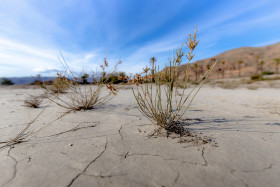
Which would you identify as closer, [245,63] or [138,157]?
[138,157]

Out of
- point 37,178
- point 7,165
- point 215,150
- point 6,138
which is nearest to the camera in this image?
point 37,178

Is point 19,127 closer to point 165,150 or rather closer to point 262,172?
point 165,150

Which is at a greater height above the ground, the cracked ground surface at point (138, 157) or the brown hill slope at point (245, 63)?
the brown hill slope at point (245, 63)

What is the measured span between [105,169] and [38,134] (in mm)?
A: 972

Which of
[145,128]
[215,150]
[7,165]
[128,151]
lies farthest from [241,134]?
[7,165]

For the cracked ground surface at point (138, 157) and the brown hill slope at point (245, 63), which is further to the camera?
the brown hill slope at point (245, 63)

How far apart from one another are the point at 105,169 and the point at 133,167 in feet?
0.58

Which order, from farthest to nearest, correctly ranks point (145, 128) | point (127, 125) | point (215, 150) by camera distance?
point (127, 125) < point (145, 128) < point (215, 150)

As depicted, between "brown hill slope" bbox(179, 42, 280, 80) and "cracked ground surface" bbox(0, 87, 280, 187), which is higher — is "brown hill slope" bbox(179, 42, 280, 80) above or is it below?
above

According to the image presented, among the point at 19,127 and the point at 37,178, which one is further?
the point at 19,127

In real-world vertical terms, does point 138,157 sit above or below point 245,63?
below

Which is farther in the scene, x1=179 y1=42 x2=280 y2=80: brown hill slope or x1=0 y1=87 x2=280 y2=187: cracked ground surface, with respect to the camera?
x1=179 y1=42 x2=280 y2=80: brown hill slope

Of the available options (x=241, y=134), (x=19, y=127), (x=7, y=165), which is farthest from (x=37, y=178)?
(x=241, y=134)

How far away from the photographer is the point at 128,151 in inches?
41.1
